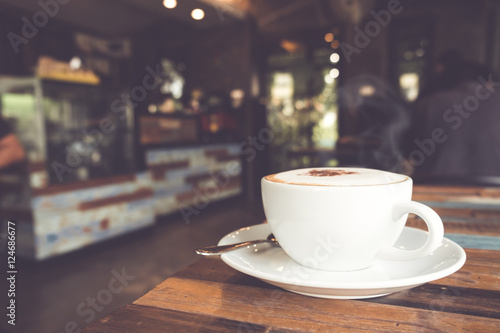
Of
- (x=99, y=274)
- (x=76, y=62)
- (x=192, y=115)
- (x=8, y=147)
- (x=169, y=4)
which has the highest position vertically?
(x=169, y=4)

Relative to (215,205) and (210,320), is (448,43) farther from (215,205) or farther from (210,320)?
(210,320)

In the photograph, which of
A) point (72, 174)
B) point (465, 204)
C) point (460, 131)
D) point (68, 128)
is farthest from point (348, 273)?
point (68, 128)

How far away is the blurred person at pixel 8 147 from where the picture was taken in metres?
Result: 2.76

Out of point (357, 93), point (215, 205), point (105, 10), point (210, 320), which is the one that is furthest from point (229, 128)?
point (210, 320)

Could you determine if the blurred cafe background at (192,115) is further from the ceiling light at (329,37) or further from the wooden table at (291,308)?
the wooden table at (291,308)

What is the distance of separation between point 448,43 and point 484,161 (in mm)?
4053

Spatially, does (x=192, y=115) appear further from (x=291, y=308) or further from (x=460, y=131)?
(x=291, y=308)

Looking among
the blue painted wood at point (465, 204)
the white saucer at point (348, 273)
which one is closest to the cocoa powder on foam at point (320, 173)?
the white saucer at point (348, 273)

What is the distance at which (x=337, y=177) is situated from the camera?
478 mm

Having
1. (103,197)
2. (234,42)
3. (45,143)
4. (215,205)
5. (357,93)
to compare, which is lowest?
(215,205)

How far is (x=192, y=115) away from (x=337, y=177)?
5.07 metres

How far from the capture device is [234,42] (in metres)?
6.66

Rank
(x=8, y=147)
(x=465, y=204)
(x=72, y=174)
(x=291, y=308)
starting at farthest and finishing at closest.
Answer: (x=72, y=174) < (x=8, y=147) < (x=465, y=204) < (x=291, y=308)

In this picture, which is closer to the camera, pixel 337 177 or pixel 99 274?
pixel 337 177
